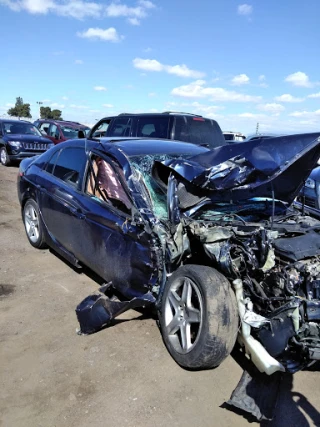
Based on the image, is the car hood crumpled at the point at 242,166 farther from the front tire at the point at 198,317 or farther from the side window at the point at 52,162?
the side window at the point at 52,162

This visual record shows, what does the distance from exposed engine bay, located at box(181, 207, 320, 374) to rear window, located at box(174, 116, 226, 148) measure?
4.73 metres

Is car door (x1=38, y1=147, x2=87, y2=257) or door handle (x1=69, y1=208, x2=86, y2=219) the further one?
car door (x1=38, y1=147, x2=87, y2=257)

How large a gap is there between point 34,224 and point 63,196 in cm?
124

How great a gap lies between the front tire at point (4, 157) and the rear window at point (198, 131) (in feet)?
25.2

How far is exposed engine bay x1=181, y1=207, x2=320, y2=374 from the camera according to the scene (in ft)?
8.41

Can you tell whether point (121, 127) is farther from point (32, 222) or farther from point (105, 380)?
point (105, 380)

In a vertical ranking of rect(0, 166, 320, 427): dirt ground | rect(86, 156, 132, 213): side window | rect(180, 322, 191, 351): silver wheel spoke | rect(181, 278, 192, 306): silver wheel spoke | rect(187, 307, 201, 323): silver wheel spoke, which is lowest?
rect(0, 166, 320, 427): dirt ground

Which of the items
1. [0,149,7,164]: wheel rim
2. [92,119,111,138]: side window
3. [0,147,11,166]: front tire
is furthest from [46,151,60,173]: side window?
[0,149,7,164]: wheel rim

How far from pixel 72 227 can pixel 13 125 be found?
37.5ft

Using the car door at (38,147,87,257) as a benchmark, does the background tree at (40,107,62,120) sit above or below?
above

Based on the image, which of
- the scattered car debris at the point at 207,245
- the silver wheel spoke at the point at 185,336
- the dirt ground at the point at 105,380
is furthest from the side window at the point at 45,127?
the silver wheel spoke at the point at 185,336

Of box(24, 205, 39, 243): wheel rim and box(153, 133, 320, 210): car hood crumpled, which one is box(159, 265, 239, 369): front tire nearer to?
box(153, 133, 320, 210): car hood crumpled

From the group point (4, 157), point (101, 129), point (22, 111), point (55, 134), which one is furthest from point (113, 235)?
point (22, 111)

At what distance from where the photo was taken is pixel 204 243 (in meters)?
3.10
